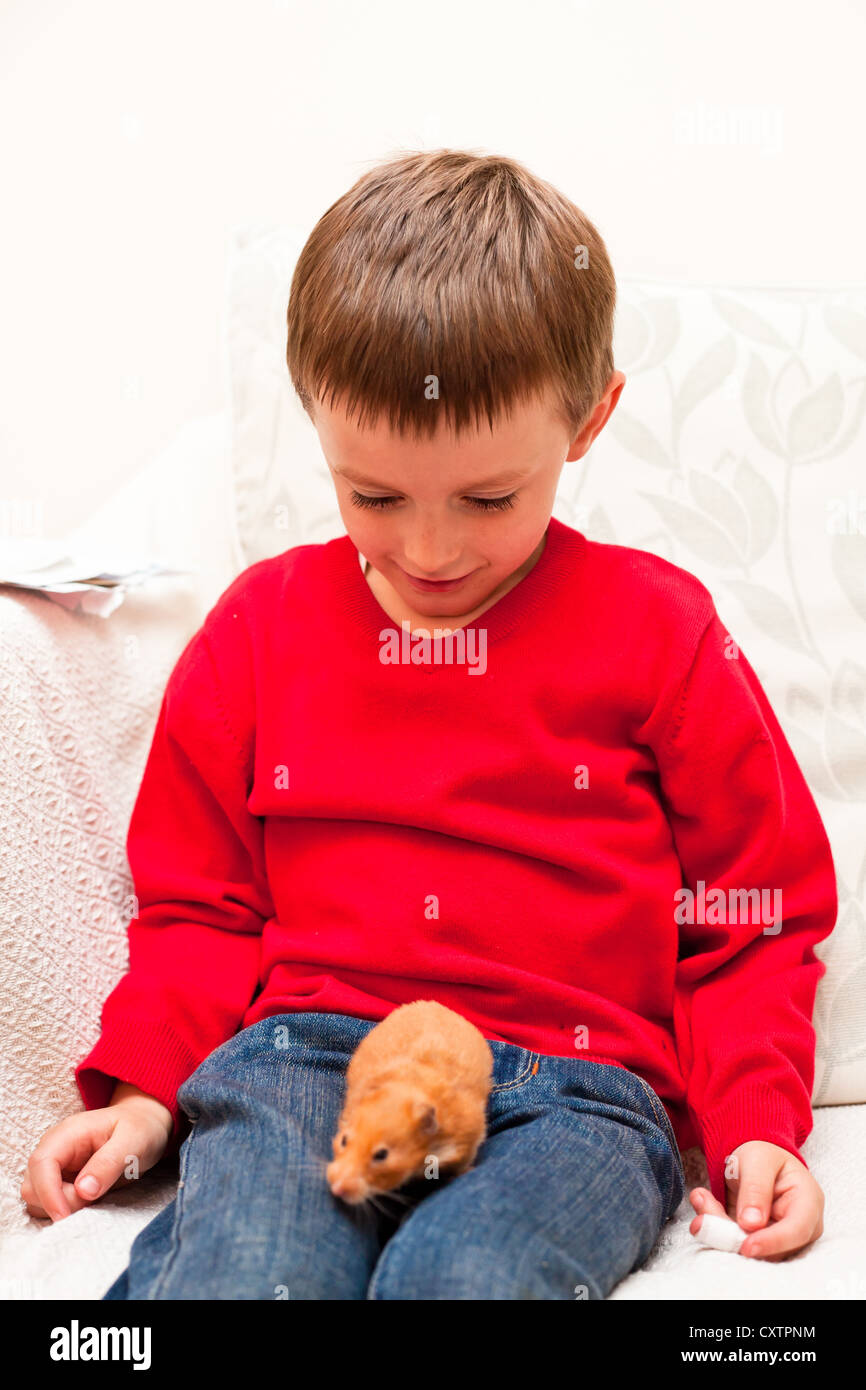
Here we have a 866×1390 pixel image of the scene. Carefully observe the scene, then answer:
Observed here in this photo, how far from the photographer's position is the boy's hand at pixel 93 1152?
830 mm

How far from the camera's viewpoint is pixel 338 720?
3.15 ft

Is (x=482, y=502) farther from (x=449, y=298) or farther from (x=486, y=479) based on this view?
(x=449, y=298)

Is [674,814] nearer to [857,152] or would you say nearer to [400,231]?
[400,231]

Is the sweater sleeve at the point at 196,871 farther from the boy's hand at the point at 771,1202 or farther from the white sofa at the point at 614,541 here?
the boy's hand at the point at 771,1202

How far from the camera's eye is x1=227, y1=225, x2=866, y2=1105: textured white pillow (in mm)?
1134

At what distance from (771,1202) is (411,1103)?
0.31 m

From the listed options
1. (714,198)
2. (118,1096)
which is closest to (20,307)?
(714,198)

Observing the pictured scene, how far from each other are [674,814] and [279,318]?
0.64 meters

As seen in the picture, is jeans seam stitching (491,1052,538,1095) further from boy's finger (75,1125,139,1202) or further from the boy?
boy's finger (75,1125,139,1202)

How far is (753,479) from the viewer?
116 cm

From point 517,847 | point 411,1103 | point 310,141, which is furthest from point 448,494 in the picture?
point 310,141

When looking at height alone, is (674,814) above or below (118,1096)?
above
